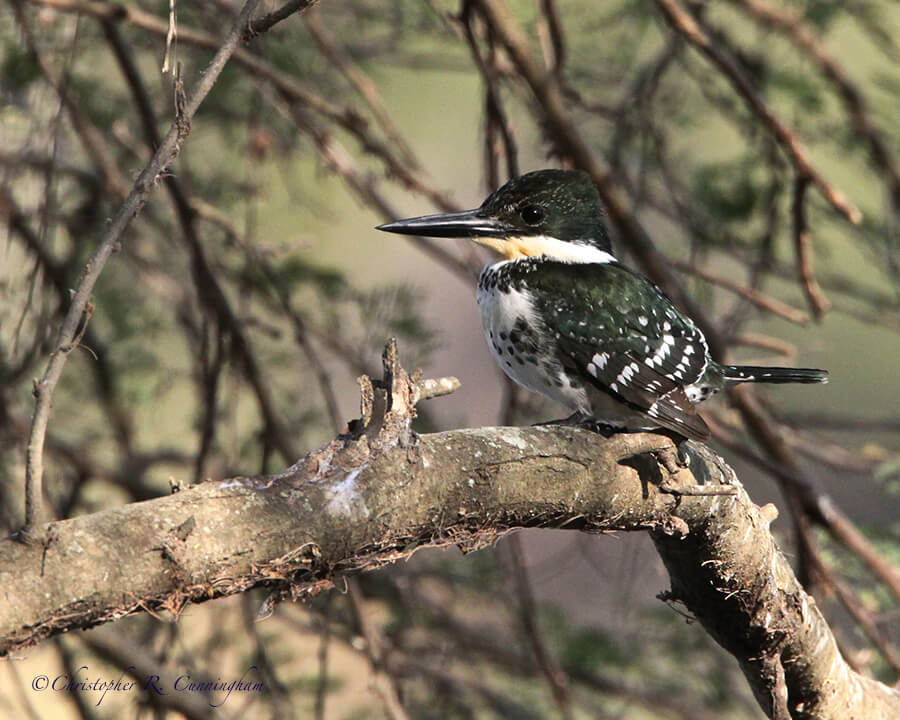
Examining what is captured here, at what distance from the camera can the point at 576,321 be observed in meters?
2.57

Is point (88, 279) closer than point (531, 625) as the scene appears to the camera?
Yes

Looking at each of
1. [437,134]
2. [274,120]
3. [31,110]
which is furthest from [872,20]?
[437,134]

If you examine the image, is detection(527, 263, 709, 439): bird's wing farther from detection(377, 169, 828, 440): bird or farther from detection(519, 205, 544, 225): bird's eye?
detection(519, 205, 544, 225): bird's eye

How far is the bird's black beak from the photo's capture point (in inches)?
106

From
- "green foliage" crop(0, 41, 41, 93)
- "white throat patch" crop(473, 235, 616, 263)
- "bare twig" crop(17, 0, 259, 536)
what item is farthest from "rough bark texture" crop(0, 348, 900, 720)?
"green foliage" crop(0, 41, 41, 93)

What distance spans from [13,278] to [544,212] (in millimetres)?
1718

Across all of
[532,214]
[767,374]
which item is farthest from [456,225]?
[767,374]

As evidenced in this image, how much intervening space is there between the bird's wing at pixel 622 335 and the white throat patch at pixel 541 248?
0.42 ft

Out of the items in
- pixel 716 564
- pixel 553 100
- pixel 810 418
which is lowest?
pixel 716 564

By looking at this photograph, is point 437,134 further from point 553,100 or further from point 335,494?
point 335,494

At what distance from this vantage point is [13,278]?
3580mm

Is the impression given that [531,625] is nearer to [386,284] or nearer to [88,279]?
[386,284]

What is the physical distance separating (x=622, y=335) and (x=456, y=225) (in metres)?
0.49

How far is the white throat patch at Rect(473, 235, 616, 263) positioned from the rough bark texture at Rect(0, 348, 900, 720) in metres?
0.78
